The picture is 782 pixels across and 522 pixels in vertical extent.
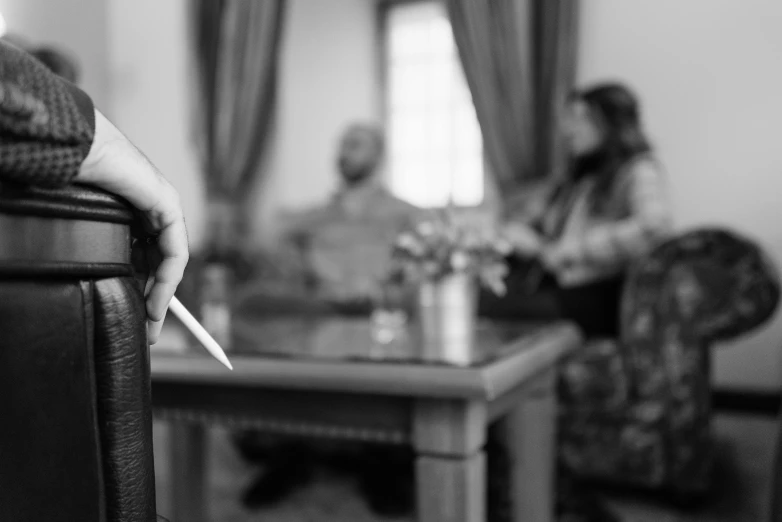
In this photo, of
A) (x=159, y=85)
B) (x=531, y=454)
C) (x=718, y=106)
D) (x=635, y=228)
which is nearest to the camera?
(x=531, y=454)

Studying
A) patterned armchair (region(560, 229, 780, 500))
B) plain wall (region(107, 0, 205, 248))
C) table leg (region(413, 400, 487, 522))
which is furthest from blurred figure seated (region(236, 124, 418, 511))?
table leg (region(413, 400, 487, 522))

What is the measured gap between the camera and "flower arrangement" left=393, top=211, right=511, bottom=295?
1427 mm

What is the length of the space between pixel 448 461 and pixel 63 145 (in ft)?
2.77

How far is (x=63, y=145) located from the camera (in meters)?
0.39

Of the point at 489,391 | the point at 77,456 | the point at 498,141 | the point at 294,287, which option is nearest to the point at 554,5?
the point at 498,141

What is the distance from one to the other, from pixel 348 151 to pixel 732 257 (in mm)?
2101

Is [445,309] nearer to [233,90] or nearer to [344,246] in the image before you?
[344,246]

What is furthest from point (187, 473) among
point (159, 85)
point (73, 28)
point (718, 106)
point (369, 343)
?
point (73, 28)

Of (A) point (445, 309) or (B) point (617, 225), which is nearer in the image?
(A) point (445, 309)

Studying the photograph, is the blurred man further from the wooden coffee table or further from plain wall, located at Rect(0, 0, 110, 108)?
plain wall, located at Rect(0, 0, 110, 108)

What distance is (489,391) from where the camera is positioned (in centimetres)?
106

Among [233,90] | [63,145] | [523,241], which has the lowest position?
[523,241]

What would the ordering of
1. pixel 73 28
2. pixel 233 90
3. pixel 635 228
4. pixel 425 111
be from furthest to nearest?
pixel 73 28 → pixel 233 90 → pixel 425 111 → pixel 635 228

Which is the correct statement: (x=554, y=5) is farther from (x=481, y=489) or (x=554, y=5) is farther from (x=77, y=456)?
(x=77, y=456)
